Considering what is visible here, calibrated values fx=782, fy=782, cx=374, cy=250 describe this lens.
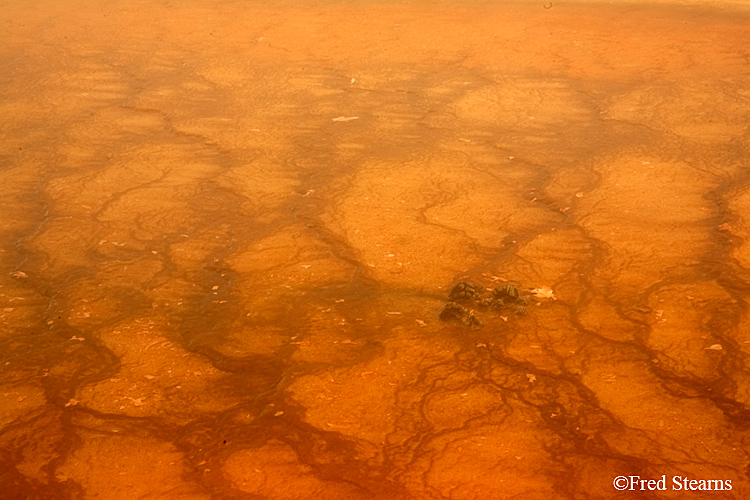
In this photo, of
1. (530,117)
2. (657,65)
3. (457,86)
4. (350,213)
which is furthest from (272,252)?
(657,65)

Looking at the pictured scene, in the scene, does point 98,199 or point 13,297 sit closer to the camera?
point 13,297

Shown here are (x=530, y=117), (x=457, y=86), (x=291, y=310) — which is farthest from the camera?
(x=457, y=86)

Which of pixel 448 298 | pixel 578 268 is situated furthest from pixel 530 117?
pixel 448 298

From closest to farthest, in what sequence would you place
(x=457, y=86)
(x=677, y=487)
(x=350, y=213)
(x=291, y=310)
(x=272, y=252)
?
(x=677, y=487) → (x=291, y=310) → (x=272, y=252) → (x=350, y=213) → (x=457, y=86)

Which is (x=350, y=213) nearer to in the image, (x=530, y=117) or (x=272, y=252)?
(x=272, y=252)

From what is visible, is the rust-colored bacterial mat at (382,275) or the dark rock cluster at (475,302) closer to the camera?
the rust-colored bacterial mat at (382,275)

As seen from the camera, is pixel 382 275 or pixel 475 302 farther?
pixel 382 275

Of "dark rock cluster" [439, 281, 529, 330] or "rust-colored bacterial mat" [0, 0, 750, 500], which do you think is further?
"dark rock cluster" [439, 281, 529, 330]
